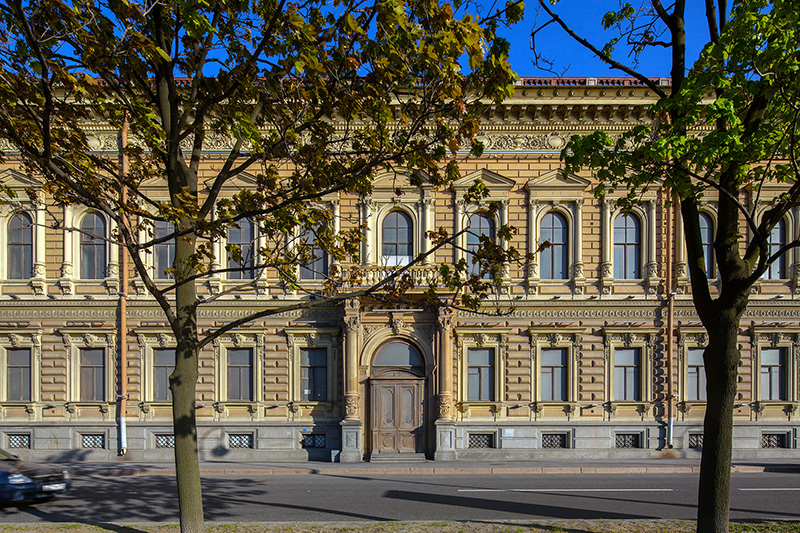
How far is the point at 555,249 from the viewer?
19.2 meters

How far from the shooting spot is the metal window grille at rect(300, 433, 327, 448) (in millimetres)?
18328

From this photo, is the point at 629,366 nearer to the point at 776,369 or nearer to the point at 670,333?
the point at 670,333

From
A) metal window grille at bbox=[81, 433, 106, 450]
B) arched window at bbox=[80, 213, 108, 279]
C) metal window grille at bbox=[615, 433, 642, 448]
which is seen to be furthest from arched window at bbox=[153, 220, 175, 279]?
metal window grille at bbox=[615, 433, 642, 448]

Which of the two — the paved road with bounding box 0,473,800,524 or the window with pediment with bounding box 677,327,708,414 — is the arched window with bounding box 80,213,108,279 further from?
the window with pediment with bounding box 677,327,708,414

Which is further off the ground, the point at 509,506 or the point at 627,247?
the point at 627,247

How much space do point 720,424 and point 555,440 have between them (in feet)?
38.1

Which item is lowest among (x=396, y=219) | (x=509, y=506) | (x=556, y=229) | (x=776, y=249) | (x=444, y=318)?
(x=509, y=506)

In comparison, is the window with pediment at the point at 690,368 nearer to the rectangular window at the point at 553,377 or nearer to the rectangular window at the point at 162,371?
the rectangular window at the point at 553,377

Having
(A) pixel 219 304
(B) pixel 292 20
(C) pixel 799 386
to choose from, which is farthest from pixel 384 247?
(C) pixel 799 386

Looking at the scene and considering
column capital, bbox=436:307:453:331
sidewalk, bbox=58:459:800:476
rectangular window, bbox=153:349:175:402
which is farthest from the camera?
rectangular window, bbox=153:349:175:402

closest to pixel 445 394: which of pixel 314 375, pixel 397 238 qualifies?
pixel 314 375

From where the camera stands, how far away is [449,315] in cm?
1797

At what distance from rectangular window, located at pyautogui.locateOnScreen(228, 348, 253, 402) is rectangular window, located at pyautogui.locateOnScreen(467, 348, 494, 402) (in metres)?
7.42

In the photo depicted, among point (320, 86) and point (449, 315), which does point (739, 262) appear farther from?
point (449, 315)
